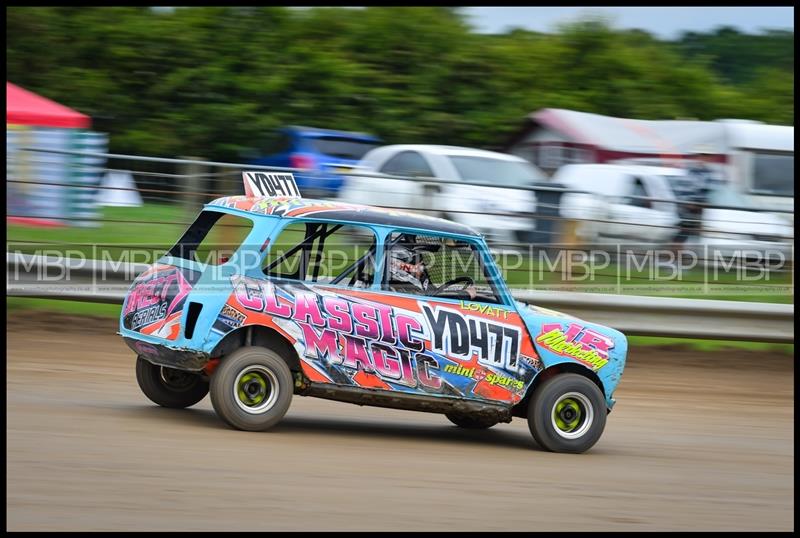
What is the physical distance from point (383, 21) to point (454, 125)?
305 centimetres

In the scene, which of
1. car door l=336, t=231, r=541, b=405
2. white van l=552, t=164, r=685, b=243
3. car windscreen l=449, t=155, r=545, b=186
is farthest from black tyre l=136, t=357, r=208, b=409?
car windscreen l=449, t=155, r=545, b=186

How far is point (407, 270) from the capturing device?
787 cm

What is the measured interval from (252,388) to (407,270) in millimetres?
1419

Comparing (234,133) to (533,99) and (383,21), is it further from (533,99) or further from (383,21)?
(533,99)

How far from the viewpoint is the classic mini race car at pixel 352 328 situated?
7406mm

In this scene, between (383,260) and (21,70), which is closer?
(383,260)

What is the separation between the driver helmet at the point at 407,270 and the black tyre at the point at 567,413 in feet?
4.07

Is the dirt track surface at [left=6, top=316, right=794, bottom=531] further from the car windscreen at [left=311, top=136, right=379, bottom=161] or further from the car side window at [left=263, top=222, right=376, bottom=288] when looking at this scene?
the car windscreen at [left=311, top=136, right=379, bottom=161]

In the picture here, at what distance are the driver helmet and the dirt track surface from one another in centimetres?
119

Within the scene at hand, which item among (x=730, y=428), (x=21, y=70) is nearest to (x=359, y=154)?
(x=21, y=70)

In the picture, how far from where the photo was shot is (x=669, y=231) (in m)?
12.7

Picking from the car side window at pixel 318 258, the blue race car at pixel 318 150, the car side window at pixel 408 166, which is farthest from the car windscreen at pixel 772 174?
the car side window at pixel 318 258

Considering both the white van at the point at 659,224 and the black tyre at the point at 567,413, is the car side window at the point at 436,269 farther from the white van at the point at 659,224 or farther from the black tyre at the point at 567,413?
the white van at the point at 659,224

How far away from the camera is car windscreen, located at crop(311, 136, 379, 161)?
20.8m
